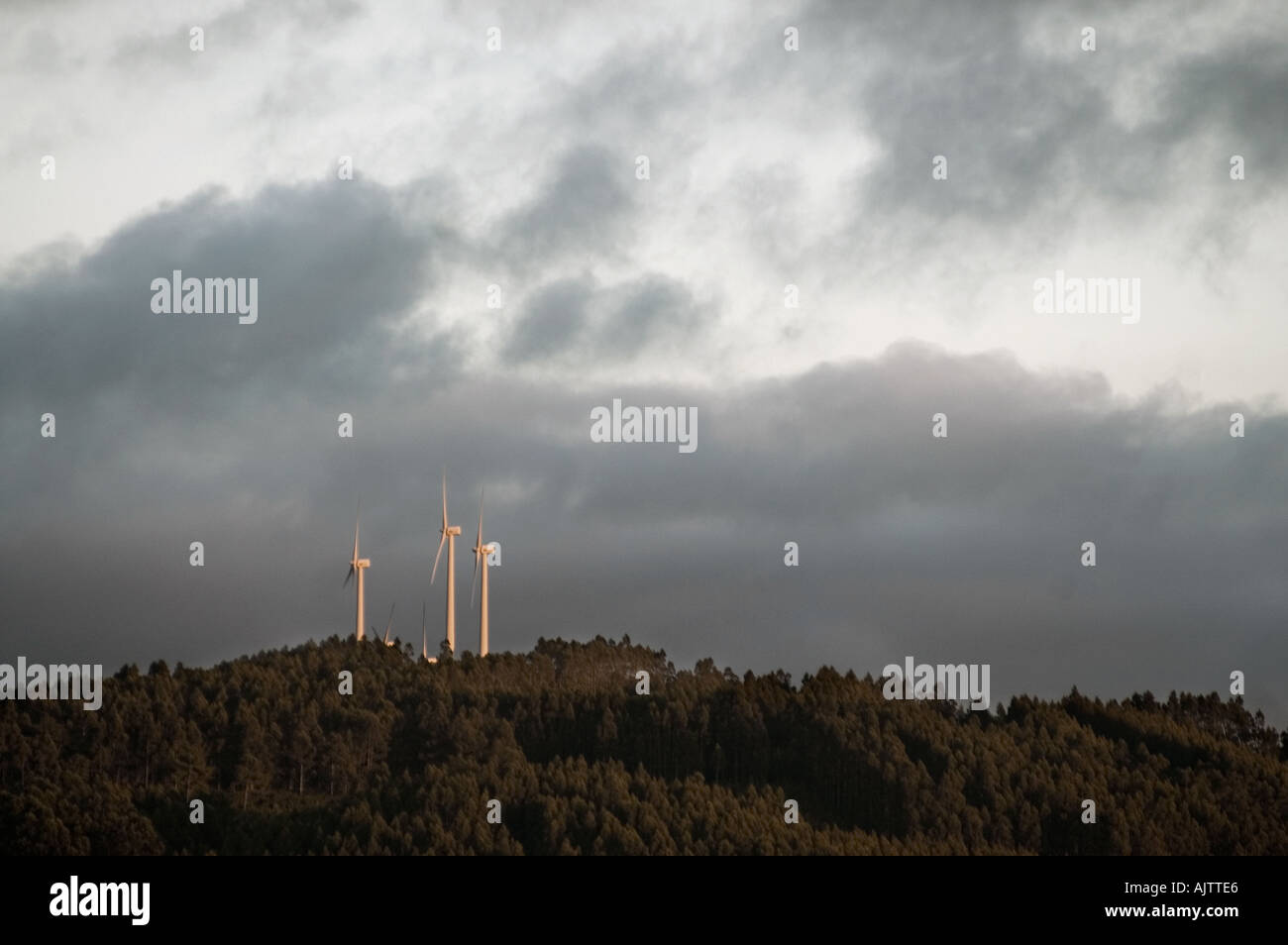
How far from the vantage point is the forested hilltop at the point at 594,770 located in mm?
142375

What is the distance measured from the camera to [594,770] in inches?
6078

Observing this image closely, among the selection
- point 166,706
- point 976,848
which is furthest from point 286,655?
point 976,848

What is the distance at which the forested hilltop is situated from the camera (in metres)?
142

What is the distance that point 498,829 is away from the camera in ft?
464

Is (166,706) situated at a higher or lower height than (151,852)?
higher
